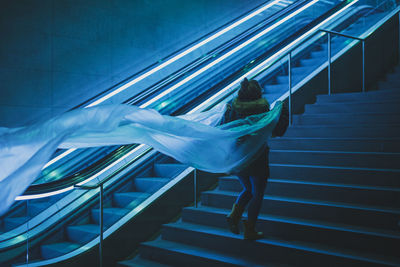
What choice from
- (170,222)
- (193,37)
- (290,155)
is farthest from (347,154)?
(193,37)

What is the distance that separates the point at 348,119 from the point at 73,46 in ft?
14.0

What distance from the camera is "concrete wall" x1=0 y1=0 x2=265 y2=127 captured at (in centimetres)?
606

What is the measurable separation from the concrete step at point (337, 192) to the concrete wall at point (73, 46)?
3.68 m

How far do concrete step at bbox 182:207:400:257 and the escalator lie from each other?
104 centimetres

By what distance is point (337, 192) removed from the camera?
3.97 meters

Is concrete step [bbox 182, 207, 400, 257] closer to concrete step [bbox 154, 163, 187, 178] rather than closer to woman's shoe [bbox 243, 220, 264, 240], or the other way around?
woman's shoe [bbox 243, 220, 264, 240]

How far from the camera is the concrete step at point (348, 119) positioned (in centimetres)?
505

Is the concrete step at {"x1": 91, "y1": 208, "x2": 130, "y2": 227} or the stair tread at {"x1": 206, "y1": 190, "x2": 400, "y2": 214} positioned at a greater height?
the stair tread at {"x1": 206, "y1": 190, "x2": 400, "y2": 214}

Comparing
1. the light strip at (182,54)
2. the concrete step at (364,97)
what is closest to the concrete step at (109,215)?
the light strip at (182,54)

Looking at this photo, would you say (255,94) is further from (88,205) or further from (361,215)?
(88,205)

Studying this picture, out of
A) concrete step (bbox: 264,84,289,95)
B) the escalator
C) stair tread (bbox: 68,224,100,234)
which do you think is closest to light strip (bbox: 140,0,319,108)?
the escalator

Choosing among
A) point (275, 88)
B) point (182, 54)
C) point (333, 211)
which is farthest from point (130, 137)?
point (182, 54)

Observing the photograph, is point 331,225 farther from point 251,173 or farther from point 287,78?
point 287,78

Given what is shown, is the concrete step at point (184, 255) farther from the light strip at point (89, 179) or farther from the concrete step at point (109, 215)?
the light strip at point (89, 179)
